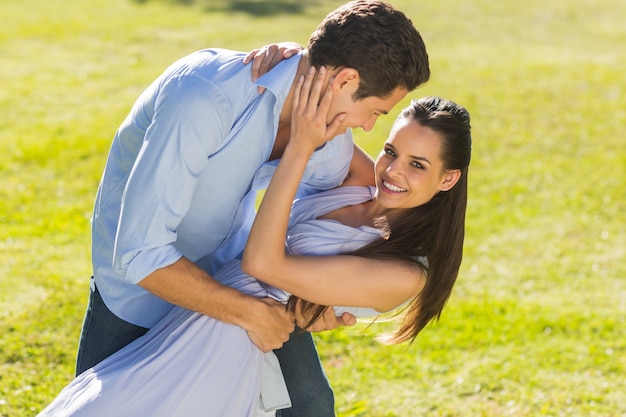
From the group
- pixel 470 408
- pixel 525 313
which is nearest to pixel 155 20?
pixel 525 313

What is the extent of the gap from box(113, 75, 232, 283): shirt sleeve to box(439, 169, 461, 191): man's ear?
3.91 ft

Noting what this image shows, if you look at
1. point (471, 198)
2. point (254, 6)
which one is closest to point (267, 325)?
point (471, 198)

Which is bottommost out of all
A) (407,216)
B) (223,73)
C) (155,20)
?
(155,20)

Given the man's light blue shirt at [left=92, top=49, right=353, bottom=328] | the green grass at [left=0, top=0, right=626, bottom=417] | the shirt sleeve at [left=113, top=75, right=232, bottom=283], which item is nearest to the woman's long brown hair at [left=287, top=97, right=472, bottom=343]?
the man's light blue shirt at [left=92, top=49, right=353, bottom=328]

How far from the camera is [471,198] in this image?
8.98 m

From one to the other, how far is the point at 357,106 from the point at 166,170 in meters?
0.74

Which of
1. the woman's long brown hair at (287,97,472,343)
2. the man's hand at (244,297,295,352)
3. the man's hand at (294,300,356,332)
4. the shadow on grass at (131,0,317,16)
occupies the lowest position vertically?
the shadow on grass at (131,0,317,16)

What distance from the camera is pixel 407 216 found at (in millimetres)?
3854

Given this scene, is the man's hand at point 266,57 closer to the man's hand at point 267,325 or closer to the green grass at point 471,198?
the man's hand at point 267,325

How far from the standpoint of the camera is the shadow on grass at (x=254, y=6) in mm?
17828

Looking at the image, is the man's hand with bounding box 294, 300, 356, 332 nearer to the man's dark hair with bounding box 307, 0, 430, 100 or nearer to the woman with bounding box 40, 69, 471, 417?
the woman with bounding box 40, 69, 471, 417

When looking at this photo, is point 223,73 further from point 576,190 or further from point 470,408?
point 576,190

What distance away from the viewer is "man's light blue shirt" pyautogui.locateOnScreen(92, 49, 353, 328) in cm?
296

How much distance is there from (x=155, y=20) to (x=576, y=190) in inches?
396
